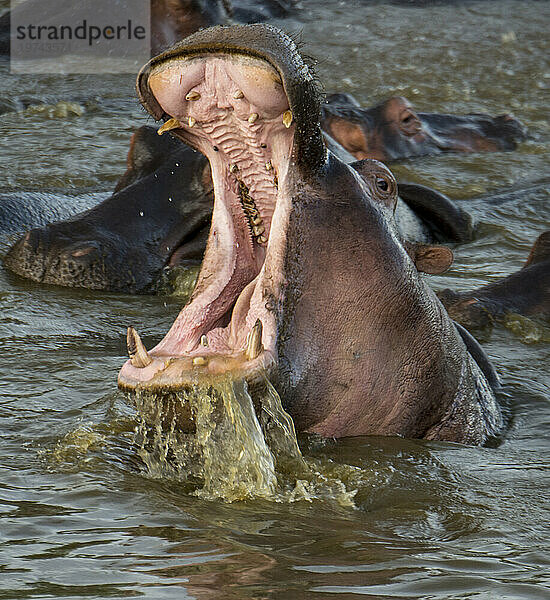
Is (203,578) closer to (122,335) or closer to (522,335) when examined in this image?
(122,335)

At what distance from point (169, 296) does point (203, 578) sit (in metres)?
3.23

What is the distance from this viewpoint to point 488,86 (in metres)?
12.4

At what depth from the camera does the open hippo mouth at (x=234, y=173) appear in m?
2.93

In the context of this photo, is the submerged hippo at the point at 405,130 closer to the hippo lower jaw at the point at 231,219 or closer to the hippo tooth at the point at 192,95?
the hippo lower jaw at the point at 231,219

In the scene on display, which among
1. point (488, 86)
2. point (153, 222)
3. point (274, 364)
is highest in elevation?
point (488, 86)

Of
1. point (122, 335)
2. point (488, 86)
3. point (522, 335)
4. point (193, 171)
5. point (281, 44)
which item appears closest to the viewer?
point (281, 44)

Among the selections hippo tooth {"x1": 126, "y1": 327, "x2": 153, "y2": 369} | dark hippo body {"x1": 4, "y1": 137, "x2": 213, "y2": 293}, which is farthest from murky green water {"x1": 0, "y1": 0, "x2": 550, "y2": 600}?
hippo tooth {"x1": 126, "y1": 327, "x2": 153, "y2": 369}

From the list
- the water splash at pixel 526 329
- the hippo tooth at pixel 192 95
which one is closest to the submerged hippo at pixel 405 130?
the water splash at pixel 526 329

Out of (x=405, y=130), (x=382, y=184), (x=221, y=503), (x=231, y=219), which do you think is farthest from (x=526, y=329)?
(x=405, y=130)

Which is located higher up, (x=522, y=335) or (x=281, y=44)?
(x=281, y=44)

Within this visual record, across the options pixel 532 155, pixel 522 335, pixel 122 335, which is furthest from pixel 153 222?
pixel 532 155

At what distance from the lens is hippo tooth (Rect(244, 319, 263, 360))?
294 cm

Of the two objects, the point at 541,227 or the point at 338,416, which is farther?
the point at 541,227

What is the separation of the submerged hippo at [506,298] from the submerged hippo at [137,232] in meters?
0.93
